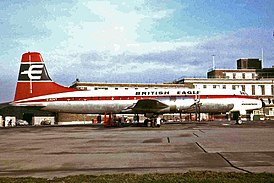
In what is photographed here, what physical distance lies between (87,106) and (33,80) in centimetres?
783

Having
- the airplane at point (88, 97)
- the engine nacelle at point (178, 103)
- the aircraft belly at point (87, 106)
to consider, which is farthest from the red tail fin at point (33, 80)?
the engine nacelle at point (178, 103)

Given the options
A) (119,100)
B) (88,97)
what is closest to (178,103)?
(119,100)

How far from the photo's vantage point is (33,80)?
3988 cm

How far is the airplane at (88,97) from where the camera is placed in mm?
39438

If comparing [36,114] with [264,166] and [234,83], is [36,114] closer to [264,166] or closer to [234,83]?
[234,83]

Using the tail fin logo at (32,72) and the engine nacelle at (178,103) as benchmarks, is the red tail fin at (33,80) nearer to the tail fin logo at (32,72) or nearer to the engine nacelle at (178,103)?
the tail fin logo at (32,72)

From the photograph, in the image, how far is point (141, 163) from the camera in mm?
12172

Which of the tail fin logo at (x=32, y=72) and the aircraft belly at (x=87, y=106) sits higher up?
the tail fin logo at (x=32, y=72)

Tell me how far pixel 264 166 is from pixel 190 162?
2.78 metres

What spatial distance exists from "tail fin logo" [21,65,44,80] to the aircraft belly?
4171mm

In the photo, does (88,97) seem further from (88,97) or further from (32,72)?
(32,72)

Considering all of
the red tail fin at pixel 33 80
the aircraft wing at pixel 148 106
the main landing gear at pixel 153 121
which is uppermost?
the red tail fin at pixel 33 80

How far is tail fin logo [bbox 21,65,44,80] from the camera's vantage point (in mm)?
39938

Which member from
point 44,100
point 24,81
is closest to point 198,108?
point 44,100
